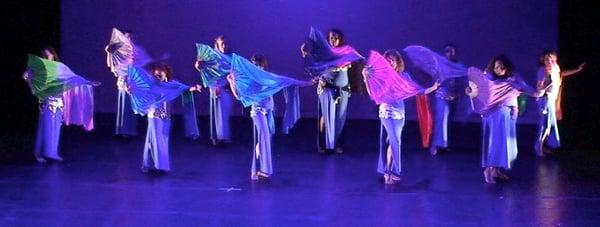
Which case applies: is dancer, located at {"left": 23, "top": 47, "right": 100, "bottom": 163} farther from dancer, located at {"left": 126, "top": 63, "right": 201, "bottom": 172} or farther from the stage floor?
dancer, located at {"left": 126, "top": 63, "right": 201, "bottom": 172}

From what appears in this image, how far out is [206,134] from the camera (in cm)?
1132

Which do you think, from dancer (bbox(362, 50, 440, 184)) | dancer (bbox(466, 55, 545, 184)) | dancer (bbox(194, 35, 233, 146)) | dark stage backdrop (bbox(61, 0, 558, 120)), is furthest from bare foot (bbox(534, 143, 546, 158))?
dancer (bbox(194, 35, 233, 146))

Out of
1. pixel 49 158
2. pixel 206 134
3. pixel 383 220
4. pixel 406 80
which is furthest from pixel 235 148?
pixel 383 220

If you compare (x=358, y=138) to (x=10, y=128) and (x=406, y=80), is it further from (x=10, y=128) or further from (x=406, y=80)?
(x=10, y=128)

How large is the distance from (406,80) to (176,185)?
223cm

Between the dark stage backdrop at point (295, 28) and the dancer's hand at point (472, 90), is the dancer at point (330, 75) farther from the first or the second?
the dark stage backdrop at point (295, 28)

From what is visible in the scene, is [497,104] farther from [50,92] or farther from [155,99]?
[50,92]

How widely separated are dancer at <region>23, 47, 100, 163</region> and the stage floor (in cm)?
24

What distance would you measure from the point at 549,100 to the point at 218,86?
3669mm

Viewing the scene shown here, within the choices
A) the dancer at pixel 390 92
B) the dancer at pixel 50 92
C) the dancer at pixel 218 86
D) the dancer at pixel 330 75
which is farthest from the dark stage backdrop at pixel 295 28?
the dancer at pixel 390 92

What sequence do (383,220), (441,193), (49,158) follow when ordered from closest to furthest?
(383,220) → (441,193) → (49,158)

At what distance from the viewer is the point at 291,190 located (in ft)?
24.8

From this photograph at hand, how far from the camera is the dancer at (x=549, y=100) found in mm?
9297

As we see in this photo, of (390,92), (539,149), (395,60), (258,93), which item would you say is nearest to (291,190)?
(258,93)
